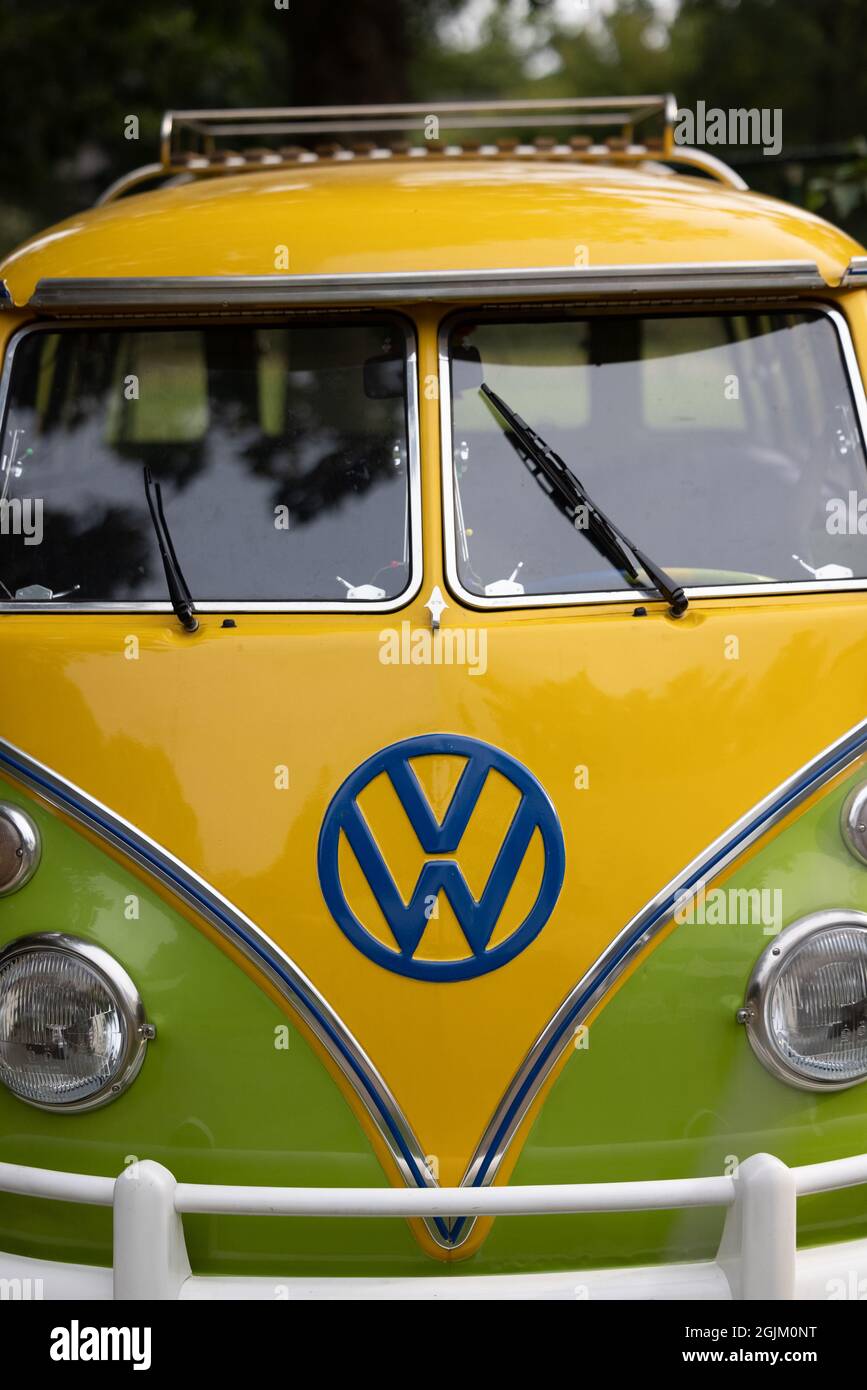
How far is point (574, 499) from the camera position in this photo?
2936 mm

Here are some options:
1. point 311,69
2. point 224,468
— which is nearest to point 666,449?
point 224,468

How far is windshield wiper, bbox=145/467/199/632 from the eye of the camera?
279 cm

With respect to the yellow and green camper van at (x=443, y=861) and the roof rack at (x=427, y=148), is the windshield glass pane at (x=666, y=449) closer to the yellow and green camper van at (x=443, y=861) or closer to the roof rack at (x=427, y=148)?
the yellow and green camper van at (x=443, y=861)

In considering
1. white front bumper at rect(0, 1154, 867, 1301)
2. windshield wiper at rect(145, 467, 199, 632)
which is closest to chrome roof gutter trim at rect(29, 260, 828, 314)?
windshield wiper at rect(145, 467, 199, 632)

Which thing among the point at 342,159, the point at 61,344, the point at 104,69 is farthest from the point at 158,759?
the point at 104,69

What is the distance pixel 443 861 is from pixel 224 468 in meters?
1.00

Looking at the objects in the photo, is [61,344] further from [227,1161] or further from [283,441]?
[227,1161]

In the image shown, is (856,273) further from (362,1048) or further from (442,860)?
(362,1048)

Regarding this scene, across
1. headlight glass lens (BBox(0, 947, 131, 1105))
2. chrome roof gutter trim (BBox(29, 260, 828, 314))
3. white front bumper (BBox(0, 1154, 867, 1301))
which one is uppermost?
chrome roof gutter trim (BBox(29, 260, 828, 314))

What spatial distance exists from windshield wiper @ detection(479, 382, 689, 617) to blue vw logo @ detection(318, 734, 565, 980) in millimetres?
508

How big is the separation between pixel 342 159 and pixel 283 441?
132 centimetres

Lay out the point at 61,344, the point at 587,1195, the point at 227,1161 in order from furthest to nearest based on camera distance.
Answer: the point at 61,344, the point at 227,1161, the point at 587,1195

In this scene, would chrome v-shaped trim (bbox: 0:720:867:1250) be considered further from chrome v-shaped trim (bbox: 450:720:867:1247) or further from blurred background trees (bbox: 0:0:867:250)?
blurred background trees (bbox: 0:0:867:250)
